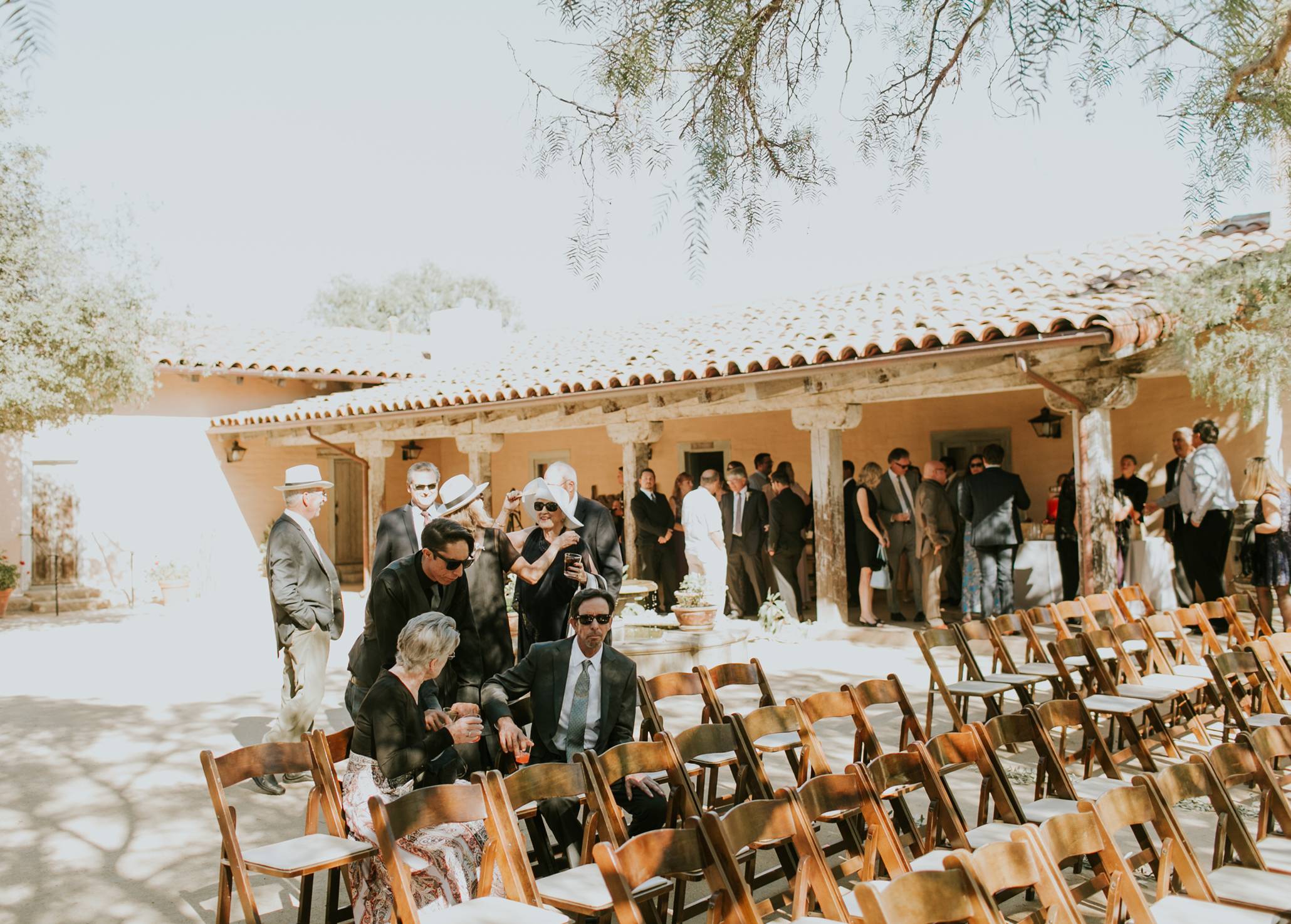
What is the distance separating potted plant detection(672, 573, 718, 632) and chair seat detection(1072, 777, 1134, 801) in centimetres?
489

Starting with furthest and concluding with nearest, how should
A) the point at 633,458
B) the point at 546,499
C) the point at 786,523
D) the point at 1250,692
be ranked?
the point at 633,458
the point at 786,523
the point at 1250,692
the point at 546,499

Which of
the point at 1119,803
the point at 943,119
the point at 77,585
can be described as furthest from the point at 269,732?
the point at 77,585

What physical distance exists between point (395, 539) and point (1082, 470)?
5895 mm

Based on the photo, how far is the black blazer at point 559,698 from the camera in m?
4.05

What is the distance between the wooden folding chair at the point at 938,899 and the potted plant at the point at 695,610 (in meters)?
6.39

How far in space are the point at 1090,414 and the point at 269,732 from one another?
22.1 ft

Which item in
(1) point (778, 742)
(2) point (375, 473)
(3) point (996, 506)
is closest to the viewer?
(1) point (778, 742)

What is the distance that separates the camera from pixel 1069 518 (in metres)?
9.69

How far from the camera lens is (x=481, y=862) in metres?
3.12

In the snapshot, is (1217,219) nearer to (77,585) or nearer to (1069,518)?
(1069,518)

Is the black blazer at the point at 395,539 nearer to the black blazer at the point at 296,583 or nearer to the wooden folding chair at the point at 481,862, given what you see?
the black blazer at the point at 296,583

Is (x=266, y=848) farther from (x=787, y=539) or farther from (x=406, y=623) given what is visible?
(x=787, y=539)

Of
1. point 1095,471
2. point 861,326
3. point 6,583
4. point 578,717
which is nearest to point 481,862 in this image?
point 578,717

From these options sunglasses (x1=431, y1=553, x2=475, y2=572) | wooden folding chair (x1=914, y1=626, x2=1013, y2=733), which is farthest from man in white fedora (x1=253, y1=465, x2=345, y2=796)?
wooden folding chair (x1=914, y1=626, x2=1013, y2=733)
